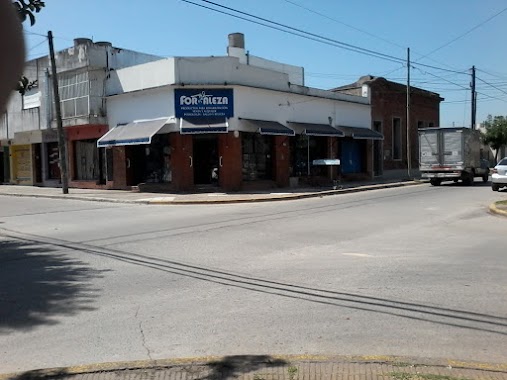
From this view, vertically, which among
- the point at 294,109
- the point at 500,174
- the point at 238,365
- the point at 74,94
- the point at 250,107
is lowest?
the point at 238,365

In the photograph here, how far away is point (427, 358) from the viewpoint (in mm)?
4406

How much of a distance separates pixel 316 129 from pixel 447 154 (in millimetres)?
6754

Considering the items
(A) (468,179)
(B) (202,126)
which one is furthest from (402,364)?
(A) (468,179)

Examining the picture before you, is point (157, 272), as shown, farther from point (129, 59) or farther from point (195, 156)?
point (129, 59)

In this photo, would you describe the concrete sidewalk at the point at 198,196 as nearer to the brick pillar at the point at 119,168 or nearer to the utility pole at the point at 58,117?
the brick pillar at the point at 119,168

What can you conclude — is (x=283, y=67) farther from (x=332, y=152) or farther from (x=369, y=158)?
(x=332, y=152)

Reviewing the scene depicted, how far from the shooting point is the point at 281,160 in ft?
88.8

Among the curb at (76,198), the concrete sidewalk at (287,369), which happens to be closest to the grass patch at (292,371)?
the concrete sidewalk at (287,369)

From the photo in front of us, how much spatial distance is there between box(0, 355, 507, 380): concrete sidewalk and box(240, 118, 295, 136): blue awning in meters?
20.6

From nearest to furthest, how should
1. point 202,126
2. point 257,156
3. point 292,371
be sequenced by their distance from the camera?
1. point 292,371
2. point 202,126
3. point 257,156

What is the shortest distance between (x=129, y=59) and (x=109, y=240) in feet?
66.9

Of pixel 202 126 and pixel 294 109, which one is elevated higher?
pixel 294 109

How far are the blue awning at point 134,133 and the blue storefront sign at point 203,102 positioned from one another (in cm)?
98

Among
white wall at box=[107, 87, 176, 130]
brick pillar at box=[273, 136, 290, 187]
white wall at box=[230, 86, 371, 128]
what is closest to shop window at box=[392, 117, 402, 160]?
white wall at box=[230, 86, 371, 128]
